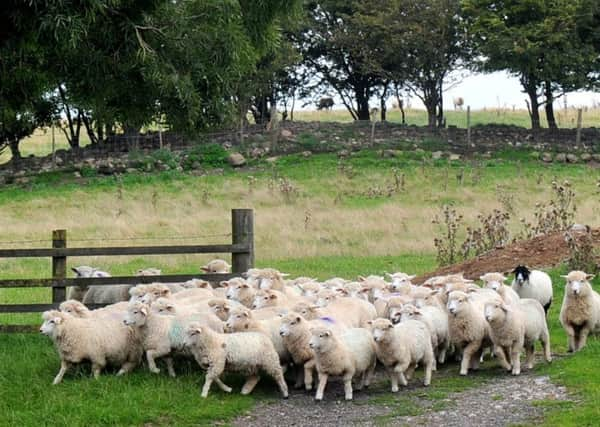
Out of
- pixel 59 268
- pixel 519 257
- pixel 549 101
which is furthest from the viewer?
pixel 549 101

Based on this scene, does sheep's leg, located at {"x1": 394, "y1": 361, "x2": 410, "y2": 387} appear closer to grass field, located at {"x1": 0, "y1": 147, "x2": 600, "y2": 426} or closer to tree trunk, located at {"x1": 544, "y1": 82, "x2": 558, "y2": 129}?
grass field, located at {"x1": 0, "y1": 147, "x2": 600, "y2": 426}

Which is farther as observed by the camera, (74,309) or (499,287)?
(499,287)

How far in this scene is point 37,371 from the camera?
A: 11008 mm

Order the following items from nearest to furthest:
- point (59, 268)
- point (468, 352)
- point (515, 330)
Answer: point (515, 330) < point (468, 352) < point (59, 268)

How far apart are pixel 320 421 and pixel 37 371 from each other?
3.73 m

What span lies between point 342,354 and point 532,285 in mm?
4768

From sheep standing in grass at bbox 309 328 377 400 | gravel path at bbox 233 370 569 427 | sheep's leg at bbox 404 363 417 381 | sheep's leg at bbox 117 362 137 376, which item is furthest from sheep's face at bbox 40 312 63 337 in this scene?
sheep's leg at bbox 404 363 417 381

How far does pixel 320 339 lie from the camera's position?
9.79m

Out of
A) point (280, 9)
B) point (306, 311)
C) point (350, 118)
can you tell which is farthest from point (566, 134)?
point (306, 311)

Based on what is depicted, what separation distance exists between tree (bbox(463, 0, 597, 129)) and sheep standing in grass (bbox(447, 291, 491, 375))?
3149cm

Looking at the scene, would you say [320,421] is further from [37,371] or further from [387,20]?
[387,20]

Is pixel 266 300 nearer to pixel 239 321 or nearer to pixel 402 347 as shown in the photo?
pixel 239 321

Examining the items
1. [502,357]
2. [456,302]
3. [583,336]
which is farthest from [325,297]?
[583,336]

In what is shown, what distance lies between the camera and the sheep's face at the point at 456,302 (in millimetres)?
10977
